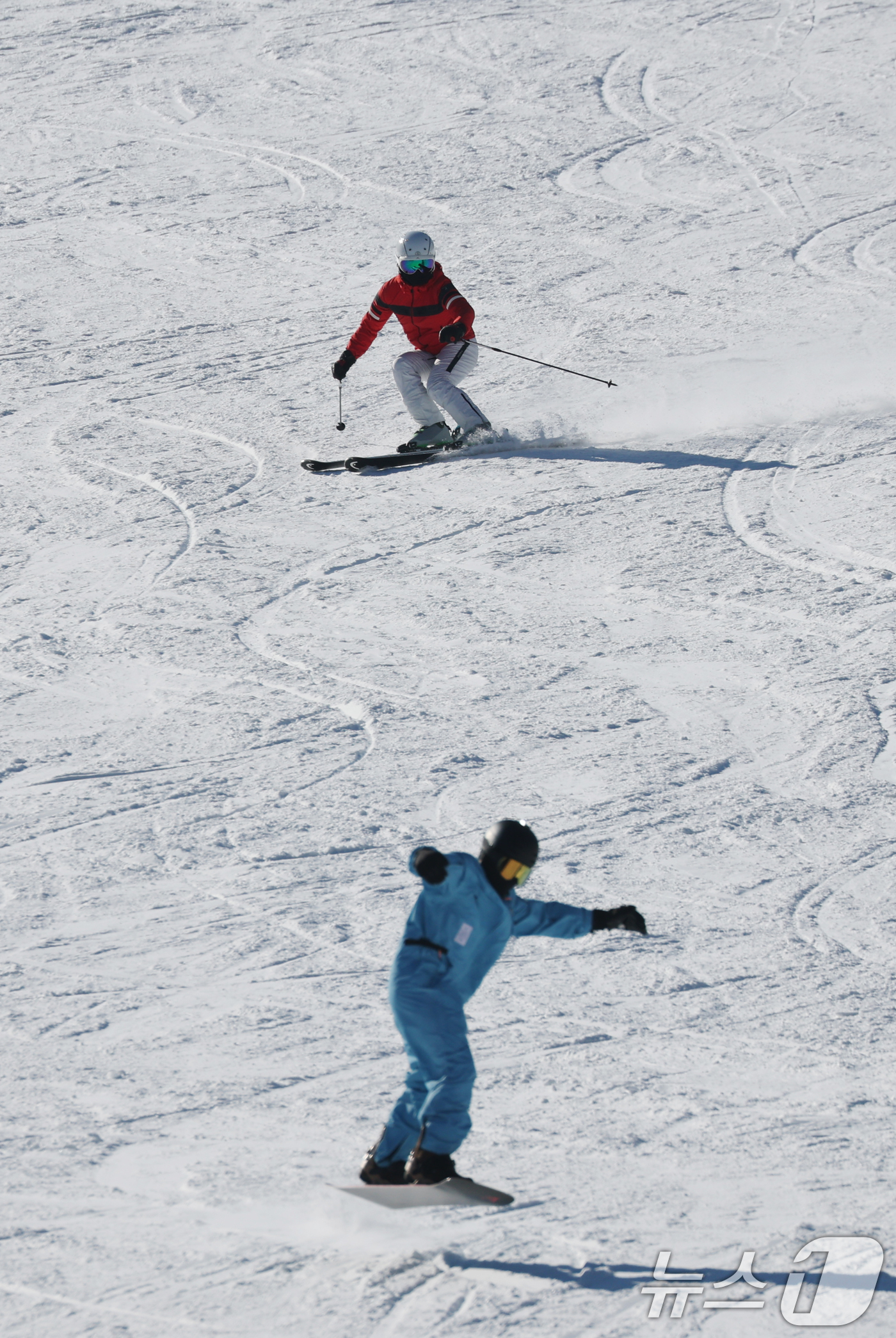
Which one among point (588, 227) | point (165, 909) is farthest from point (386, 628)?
point (588, 227)

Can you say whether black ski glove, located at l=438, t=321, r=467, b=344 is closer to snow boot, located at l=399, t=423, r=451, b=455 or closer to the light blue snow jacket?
snow boot, located at l=399, t=423, r=451, b=455

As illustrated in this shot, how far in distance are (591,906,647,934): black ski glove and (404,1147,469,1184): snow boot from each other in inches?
27.0

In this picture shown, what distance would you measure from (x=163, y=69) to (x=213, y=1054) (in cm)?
1751

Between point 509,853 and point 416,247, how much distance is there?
6913 millimetres

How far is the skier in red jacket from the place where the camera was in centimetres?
1003

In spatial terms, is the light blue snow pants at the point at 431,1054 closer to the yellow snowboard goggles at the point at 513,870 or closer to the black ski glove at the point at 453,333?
the yellow snowboard goggles at the point at 513,870

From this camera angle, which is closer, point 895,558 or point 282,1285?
point 282,1285

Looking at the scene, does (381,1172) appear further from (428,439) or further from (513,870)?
(428,439)

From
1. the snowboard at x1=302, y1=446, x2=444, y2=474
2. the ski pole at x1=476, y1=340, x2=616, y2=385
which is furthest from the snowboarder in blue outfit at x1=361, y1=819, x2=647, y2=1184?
the ski pole at x1=476, y1=340, x2=616, y2=385

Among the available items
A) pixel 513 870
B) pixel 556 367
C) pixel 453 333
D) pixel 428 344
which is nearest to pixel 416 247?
pixel 453 333

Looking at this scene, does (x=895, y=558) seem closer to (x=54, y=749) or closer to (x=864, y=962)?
(x=864, y=962)

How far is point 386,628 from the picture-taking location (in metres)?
7.87

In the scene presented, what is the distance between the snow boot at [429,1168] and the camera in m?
3.69

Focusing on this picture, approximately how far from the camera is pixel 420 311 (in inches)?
402
